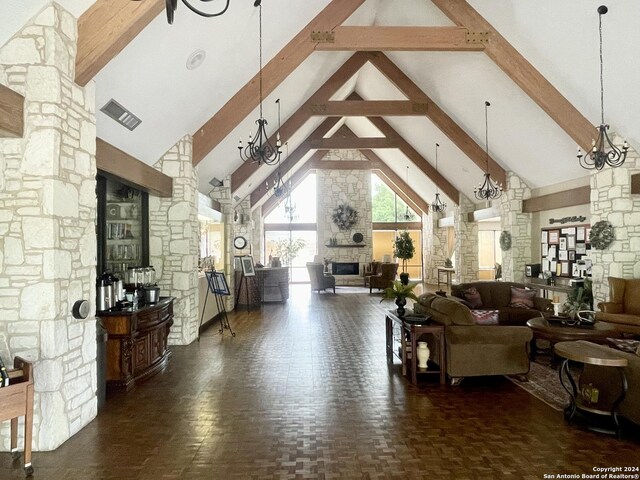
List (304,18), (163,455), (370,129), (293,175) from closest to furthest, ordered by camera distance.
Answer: (163,455), (304,18), (370,129), (293,175)

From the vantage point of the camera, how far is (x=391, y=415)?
12.7 feet

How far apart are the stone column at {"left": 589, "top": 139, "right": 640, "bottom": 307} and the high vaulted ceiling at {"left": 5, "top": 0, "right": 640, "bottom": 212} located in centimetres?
47

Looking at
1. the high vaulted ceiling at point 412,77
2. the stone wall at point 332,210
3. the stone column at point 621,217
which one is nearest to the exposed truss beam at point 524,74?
the high vaulted ceiling at point 412,77

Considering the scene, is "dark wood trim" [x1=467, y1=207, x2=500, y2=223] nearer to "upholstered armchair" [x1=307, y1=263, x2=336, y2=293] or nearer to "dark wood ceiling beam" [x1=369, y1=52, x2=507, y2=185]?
"dark wood ceiling beam" [x1=369, y1=52, x2=507, y2=185]

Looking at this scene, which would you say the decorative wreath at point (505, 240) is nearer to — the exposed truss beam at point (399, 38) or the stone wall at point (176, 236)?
the exposed truss beam at point (399, 38)

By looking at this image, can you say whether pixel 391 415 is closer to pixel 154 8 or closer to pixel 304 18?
pixel 154 8

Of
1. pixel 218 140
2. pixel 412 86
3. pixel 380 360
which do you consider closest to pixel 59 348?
pixel 380 360

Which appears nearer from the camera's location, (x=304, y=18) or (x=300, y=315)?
(x=304, y=18)

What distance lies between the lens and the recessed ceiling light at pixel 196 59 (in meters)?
4.99

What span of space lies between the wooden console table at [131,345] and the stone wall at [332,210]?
11311 millimetres

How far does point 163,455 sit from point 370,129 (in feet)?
41.2

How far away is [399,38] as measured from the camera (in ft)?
21.0

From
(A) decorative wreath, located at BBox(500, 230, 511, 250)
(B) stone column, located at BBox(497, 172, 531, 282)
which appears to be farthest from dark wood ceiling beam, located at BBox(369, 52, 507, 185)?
(A) decorative wreath, located at BBox(500, 230, 511, 250)

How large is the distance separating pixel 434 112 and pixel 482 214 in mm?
3962
